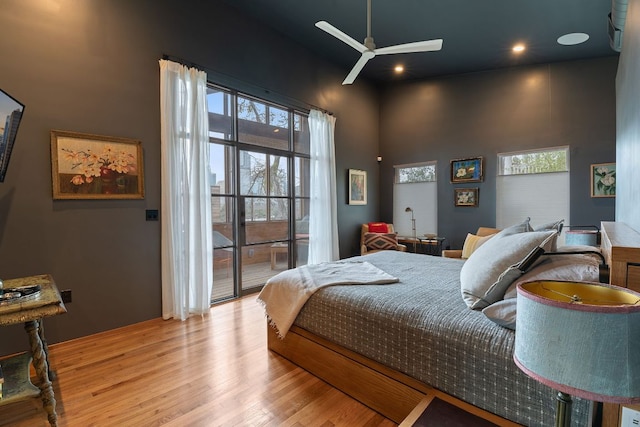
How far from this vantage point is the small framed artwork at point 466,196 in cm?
520

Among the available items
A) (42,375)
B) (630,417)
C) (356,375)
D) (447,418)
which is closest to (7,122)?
(42,375)

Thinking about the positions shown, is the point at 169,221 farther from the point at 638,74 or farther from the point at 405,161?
the point at 405,161

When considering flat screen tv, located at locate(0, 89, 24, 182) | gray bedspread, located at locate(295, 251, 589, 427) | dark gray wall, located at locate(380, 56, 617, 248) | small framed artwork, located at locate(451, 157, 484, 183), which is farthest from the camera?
small framed artwork, located at locate(451, 157, 484, 183)

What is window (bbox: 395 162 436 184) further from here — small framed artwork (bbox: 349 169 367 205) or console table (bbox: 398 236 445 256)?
console table (bbox: 398 236 445 256)

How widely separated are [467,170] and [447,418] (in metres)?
4.66

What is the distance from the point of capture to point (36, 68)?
2.50 m

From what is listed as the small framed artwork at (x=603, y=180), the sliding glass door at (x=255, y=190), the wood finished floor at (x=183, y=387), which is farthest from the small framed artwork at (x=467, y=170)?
the wood finished floor at (x=183, y=387)

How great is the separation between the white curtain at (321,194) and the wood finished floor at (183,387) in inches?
83.0

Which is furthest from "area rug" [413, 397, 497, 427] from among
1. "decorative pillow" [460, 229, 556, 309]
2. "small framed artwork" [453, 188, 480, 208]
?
"small framed artwork" [453, 188, 480, 208]

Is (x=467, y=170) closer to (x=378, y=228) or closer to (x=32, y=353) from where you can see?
(x=378, y=228)

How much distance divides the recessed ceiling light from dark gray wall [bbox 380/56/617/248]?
0.58m

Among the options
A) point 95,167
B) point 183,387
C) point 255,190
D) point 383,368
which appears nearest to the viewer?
point 383,368

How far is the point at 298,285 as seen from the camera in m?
2.32

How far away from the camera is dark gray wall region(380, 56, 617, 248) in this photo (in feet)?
14.3
